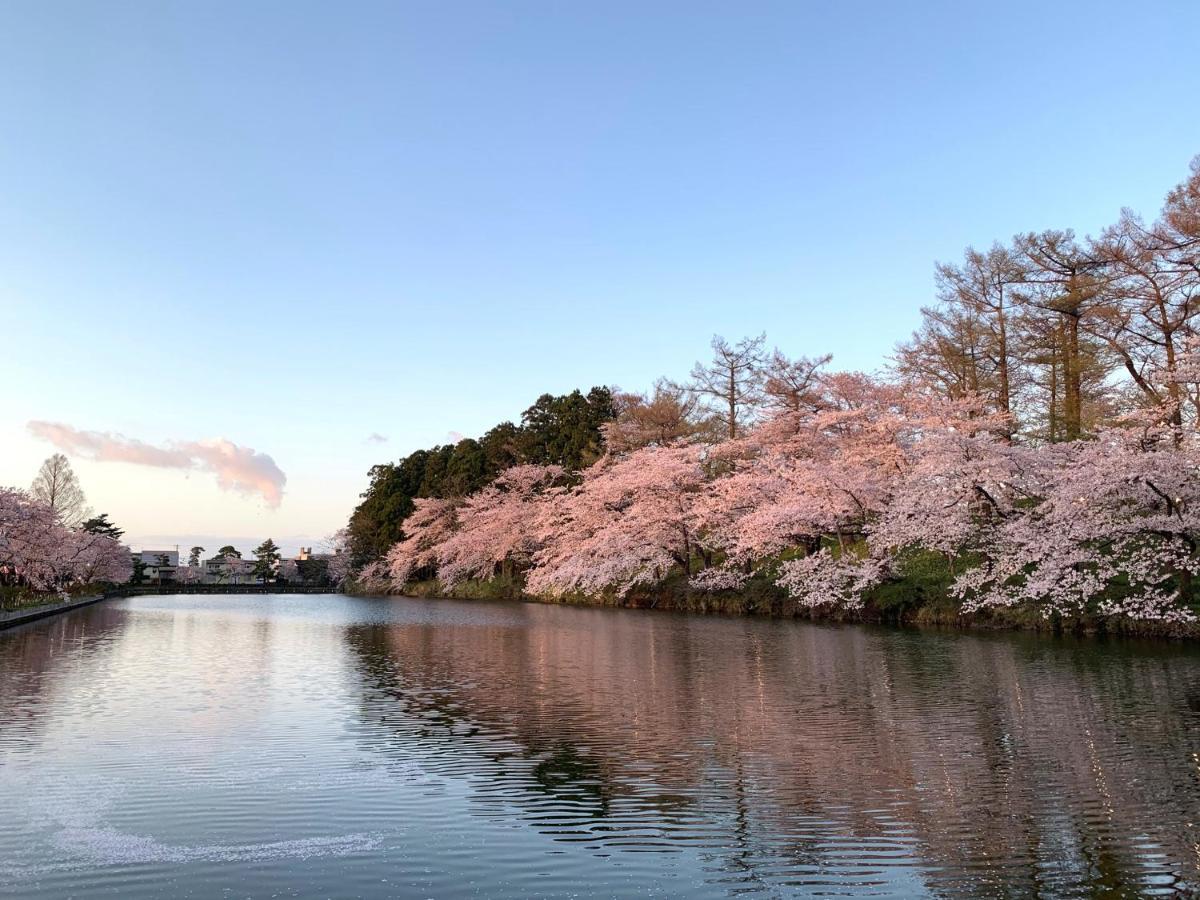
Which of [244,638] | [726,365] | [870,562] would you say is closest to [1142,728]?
[870,562]

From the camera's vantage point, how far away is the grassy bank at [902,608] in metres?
26.2

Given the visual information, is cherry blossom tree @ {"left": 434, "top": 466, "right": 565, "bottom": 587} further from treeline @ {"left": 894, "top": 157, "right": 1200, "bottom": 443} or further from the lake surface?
the lake surface

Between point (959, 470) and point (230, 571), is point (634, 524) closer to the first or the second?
point (959, 470)

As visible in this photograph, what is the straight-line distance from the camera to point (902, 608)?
32.2 m

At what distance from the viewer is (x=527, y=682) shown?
1816 centimetres

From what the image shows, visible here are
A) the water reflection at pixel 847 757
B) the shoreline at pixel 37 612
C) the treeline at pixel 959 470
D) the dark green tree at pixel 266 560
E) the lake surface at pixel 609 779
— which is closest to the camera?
the lake surface at pixel 609 779

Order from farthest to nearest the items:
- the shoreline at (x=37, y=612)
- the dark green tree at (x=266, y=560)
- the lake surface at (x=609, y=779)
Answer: the dark green tree at (x=266, y=560), the shoreline at (x=37, y=612), the lake surface at (x=609, y=779)

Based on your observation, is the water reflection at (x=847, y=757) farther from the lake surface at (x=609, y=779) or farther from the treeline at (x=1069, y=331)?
the treeline at (x=1069, y=331)

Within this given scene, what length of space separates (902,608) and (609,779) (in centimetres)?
2506

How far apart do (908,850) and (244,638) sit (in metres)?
28.9

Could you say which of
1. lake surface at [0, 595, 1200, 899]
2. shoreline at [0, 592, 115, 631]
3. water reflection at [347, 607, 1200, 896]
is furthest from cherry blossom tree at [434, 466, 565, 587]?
lake surface at [0, 595, 1200, 899]

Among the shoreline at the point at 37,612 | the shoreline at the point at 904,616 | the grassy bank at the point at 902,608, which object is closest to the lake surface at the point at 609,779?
the shoreline at the point at 904,616

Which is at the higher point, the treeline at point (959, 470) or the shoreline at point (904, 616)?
the treeline at point (959, 470)

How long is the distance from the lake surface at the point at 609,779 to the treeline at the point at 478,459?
43780 mm
